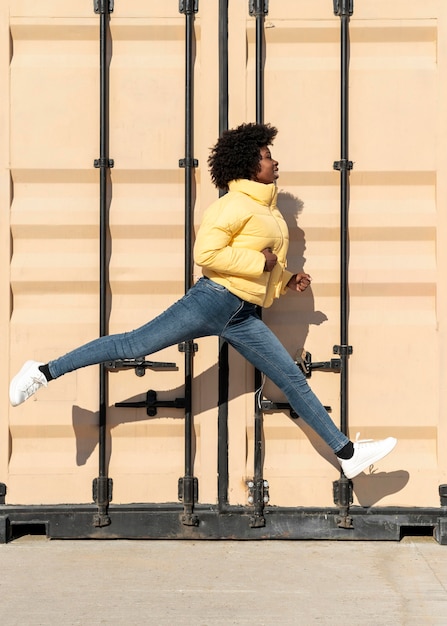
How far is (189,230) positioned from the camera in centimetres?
431

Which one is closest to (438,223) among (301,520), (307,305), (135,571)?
(307,305)

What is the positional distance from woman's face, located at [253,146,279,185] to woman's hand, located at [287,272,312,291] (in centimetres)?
48

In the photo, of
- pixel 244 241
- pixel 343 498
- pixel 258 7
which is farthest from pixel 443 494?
pixel 258 7

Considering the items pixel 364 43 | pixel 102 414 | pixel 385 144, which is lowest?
pixel 102 414

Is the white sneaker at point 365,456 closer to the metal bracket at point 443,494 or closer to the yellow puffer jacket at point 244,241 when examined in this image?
the metal bracket at point 443,494

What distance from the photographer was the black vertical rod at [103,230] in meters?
4.30

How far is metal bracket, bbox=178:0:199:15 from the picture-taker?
14.1 ft

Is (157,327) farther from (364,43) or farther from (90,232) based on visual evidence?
(364,43)

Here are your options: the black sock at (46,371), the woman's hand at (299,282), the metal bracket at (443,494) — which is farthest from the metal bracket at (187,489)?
the metal bracket at (443,494)

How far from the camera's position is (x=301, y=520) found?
4398 millimetres

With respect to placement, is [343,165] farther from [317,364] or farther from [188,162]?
[317,364]

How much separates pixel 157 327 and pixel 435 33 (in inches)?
79.4

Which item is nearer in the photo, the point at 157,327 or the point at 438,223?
the point at 157,327

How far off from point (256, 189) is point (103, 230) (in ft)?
2.62
